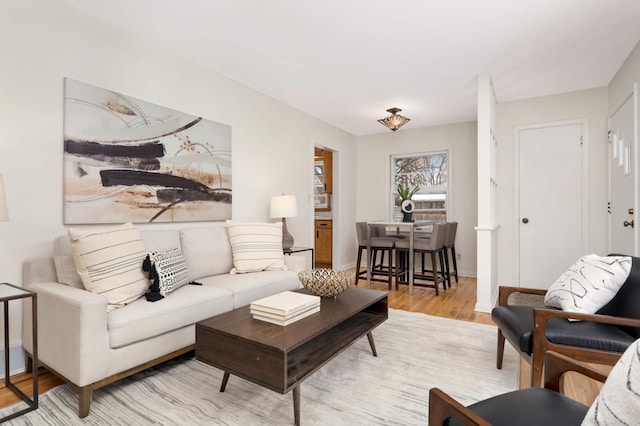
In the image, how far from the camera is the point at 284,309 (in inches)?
68.9

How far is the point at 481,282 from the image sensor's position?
350 cm

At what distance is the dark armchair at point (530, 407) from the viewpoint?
0.93 m

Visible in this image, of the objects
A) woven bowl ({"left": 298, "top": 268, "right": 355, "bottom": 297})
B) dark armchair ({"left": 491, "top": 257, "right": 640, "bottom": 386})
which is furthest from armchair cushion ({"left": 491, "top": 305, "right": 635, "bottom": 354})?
woven bowl ({"left": 298, "top": 268, "right": 355, "bottom": 297})

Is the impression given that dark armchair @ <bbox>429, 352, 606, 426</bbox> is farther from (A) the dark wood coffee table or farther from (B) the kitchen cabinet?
(B) the kitchen cabinet

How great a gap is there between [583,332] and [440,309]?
188 centimetres

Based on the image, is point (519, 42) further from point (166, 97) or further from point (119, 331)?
point (119, 331)

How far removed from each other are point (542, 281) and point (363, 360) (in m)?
3.18

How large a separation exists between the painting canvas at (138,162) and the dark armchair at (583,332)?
271cm

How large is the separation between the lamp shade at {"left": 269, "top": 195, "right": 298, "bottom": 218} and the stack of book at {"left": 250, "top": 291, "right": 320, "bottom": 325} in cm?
194

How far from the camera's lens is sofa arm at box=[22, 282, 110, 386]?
5.44 ft

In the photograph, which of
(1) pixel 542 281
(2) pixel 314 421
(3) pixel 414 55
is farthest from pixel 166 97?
(1) pixel 542 281

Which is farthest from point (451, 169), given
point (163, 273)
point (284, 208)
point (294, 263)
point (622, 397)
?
point (622, 397)

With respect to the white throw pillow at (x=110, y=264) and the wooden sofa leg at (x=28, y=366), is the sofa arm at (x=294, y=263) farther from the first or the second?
the wooden sofa leg at (x=28, y=366)

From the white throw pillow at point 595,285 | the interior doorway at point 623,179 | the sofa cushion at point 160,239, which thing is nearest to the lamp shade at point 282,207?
the sofa cushion at point 160,239
